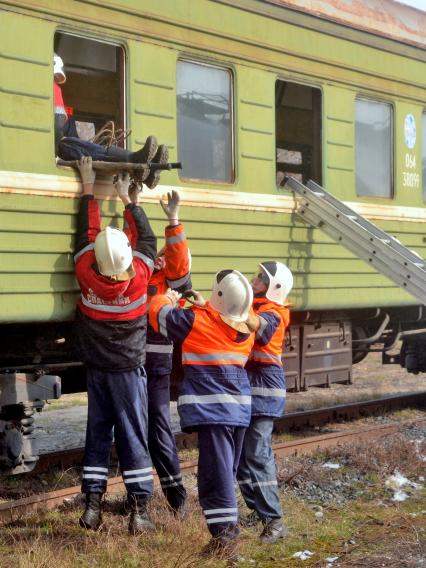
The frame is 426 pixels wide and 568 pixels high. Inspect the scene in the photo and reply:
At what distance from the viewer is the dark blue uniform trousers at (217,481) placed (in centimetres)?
495

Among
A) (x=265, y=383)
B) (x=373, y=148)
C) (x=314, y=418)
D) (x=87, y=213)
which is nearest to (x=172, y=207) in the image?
(x=87, y=213)

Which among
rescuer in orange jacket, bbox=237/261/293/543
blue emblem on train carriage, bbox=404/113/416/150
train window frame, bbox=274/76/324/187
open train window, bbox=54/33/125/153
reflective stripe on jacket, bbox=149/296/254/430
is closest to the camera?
reflective stripe on jacket, bbox=149/296/254/430

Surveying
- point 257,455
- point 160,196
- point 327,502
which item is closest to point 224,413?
point 257,455

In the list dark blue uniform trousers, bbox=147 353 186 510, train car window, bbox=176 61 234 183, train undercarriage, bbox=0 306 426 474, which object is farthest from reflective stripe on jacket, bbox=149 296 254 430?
train car window, bbox=176 61 234 183

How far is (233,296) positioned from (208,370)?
0.41 meters

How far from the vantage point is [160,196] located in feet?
22.1

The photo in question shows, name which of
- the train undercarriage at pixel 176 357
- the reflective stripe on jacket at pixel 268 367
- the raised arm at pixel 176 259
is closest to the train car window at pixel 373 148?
the train undercarriage at pixel 176 357

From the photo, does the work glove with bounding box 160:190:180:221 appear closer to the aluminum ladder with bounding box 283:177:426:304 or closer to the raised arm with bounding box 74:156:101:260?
the raised arm with bounding box 74:156:101:260

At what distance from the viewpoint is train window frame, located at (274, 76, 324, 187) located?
317 inches

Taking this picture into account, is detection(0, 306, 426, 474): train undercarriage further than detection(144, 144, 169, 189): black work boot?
No

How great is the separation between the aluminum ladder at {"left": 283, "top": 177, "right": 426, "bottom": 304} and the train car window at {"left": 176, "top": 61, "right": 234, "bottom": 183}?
843mm

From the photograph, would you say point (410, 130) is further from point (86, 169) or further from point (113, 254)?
point (113, 254)

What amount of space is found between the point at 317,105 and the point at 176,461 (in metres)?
3.54

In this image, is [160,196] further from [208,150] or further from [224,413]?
[224,413]
